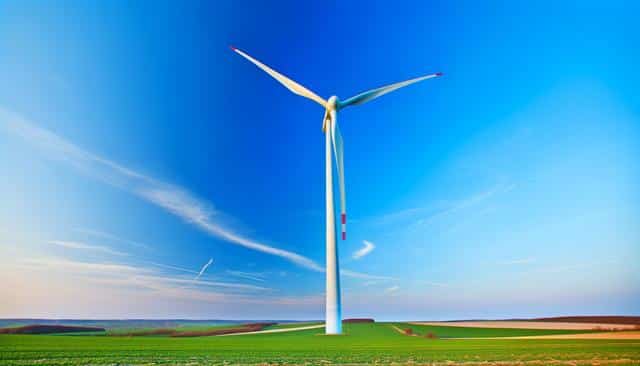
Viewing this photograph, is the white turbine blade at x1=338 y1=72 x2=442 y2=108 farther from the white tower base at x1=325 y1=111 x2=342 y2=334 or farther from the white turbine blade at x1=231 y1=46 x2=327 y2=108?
the white tower base at x1=325 y1=111 x2=342 y2=334

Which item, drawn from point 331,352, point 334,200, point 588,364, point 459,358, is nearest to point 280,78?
point 334,200

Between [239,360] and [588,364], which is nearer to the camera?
[588,364]

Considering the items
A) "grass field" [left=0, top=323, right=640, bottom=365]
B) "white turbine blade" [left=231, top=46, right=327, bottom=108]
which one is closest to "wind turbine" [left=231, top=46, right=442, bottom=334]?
"white turbine blade" [left=231, top=46, right=327, bottom=108]

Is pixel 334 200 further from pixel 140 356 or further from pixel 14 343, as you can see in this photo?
pixel 14 343

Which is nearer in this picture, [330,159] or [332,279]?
[332,279]

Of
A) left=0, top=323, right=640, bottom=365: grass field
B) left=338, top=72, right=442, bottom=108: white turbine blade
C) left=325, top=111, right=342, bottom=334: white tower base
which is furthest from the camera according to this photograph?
left=338, top=72, right=442, bottom=108: white turbine blade

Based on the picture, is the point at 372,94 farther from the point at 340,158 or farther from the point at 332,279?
the point at 332,279

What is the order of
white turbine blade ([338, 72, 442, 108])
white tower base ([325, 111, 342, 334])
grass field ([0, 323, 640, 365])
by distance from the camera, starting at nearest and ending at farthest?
grass field ([0, 323, 640, 365])
white tower base ([325, 111, 342, 334])
white turbine blade ([338, 72, 442, 108])

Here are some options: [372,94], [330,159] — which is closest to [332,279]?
[330,159]
